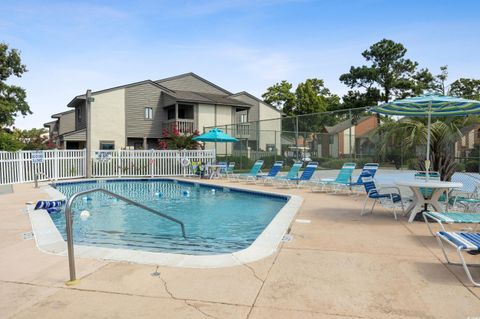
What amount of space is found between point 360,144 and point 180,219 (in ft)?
20.8

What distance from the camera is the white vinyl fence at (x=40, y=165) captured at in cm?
1346

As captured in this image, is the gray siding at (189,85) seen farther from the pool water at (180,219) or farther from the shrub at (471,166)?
the shrub at (471,166)

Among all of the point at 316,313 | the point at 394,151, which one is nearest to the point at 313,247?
the point at 316,313

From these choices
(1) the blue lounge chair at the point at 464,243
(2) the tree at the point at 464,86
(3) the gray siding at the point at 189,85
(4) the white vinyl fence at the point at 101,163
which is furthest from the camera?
(2) the tree at the point at 464,86

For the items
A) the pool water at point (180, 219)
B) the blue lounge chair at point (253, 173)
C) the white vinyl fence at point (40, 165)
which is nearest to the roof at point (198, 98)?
the white vinyl fence at point (40, 165)

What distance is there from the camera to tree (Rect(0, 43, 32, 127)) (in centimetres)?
2644

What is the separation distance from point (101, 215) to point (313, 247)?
565 centimetres

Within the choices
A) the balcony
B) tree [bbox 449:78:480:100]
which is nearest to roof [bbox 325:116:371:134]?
the balcony

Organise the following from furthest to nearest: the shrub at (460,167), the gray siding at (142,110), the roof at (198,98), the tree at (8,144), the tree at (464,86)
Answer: the tree at (464,86) → the gray siding at (142,110) → the roof at (198,98) → the tree at (8,144) → the shrub at (460,167)

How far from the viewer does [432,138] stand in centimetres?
865

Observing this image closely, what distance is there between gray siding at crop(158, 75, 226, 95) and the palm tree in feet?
68.6

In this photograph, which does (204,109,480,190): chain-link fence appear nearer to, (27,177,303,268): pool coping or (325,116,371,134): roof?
(325,116,371,134): roof

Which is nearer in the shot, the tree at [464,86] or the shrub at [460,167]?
the shrub at [460,167]

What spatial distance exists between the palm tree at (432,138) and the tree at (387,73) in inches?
948
